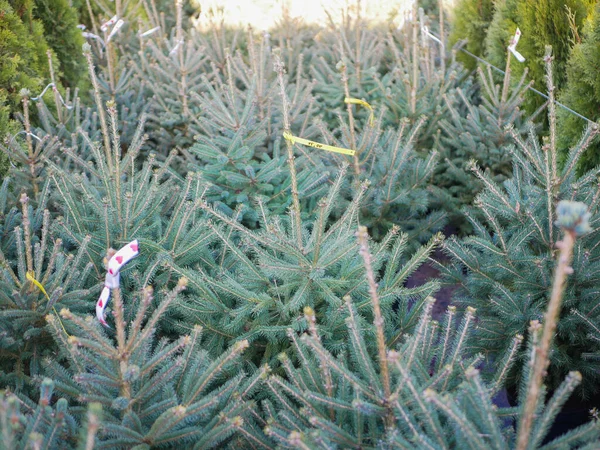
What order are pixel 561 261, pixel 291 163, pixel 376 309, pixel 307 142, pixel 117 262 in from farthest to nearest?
1. pixel 307 142
2. pixel 291 163
3. pixel 117 262
4. pixel 376 309
5. pixel 561 261

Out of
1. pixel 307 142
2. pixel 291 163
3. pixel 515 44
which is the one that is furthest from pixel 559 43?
pixel 291 163

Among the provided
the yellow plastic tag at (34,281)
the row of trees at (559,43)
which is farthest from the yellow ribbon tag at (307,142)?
the row of trees at (559,43)

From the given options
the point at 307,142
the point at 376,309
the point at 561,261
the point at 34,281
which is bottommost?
the point at 34,281

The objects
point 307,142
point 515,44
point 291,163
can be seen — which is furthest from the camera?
point 515,44

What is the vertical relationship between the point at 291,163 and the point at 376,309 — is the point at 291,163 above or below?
above

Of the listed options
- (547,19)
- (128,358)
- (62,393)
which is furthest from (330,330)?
(547,19)

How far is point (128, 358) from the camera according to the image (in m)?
1.62

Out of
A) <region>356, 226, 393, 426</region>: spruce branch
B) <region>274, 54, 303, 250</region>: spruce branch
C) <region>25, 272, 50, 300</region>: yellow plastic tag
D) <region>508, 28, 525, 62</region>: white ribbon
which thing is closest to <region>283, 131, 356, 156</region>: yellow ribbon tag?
<region>274, 54, 303, 250</region>: spruce branch

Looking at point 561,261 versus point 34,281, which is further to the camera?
point 34,281

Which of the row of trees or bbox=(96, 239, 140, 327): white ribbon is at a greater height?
the row of trees

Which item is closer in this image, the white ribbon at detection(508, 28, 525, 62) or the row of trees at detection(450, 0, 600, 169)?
the row of trees at detection(450, 0, 600, 169)

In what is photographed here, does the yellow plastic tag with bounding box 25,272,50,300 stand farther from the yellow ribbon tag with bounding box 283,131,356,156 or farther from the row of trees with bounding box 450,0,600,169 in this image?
the row of trees with bounding box 450,0,600,169

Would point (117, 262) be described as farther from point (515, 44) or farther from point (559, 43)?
point (559, 43)

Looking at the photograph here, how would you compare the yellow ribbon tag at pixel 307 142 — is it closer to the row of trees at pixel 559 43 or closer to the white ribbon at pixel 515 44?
the row of trees at pixel 559 43
